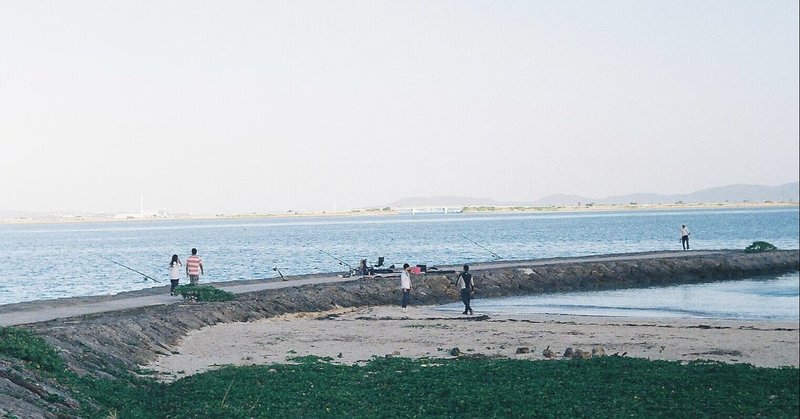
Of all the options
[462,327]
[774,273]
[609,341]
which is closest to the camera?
[609,341]

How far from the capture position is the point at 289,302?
36312 millimetres

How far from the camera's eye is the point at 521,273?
4903 cm

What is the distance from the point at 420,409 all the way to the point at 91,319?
13899mm

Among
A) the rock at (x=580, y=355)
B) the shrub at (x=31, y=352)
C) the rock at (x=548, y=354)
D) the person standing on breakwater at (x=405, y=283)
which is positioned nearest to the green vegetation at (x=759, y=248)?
the person standing on breakwater at (x=405, y=283)

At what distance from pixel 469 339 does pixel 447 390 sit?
31.0ft

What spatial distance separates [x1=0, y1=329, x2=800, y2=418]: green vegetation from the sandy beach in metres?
2.29

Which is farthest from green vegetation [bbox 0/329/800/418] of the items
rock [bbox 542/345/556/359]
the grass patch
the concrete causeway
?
the concrete causeway

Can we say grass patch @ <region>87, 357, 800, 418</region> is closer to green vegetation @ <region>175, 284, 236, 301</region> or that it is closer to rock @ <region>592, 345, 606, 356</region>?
rock @ <region>592, 345, 606, 356</region>

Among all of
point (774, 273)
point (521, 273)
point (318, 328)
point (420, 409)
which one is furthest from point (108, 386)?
point (774, 273)

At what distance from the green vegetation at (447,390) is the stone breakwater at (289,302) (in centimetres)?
91

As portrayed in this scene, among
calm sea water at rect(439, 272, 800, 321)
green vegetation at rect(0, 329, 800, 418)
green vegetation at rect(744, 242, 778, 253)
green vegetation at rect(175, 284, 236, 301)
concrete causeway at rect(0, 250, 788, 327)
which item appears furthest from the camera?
green vegetation at rect(744, 242, 778, 253)

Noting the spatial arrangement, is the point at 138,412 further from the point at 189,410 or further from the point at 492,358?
the point at 492,358

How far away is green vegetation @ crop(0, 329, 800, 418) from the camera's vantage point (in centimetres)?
1608

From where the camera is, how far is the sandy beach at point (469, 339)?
23438 millimetres
